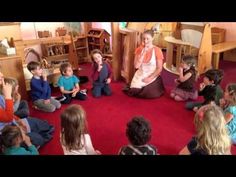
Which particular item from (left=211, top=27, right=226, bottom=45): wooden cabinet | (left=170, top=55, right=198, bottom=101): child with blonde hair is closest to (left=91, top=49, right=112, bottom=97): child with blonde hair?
(left=170, top=55, right=198, bottom=101): child with blonde hair

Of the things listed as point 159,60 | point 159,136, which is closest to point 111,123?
point 159,136

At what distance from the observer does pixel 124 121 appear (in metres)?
2.35

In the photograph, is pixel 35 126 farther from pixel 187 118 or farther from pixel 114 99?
pixel 187 118

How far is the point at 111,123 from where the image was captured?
2.32 m

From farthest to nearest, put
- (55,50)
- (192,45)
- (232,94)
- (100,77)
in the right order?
(55,50) → (192,45) → (100,77) → (232,94)

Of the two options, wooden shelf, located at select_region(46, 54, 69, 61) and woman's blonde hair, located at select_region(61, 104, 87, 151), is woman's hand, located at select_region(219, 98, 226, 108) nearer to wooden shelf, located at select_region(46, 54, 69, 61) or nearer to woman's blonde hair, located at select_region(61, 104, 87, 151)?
woman's blonde hair, located at select_region(61, 104, 87, 151)

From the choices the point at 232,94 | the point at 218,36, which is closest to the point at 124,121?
the point at 232,94

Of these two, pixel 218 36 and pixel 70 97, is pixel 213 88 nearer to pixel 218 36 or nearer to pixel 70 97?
pixel 70 97

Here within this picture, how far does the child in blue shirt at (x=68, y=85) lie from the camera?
9.23ft

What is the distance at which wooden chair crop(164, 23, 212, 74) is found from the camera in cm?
347

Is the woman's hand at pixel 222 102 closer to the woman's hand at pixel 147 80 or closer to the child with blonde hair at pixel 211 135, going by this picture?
the child with blonde hair at pixel 211 135

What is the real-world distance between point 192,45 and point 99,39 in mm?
1497
